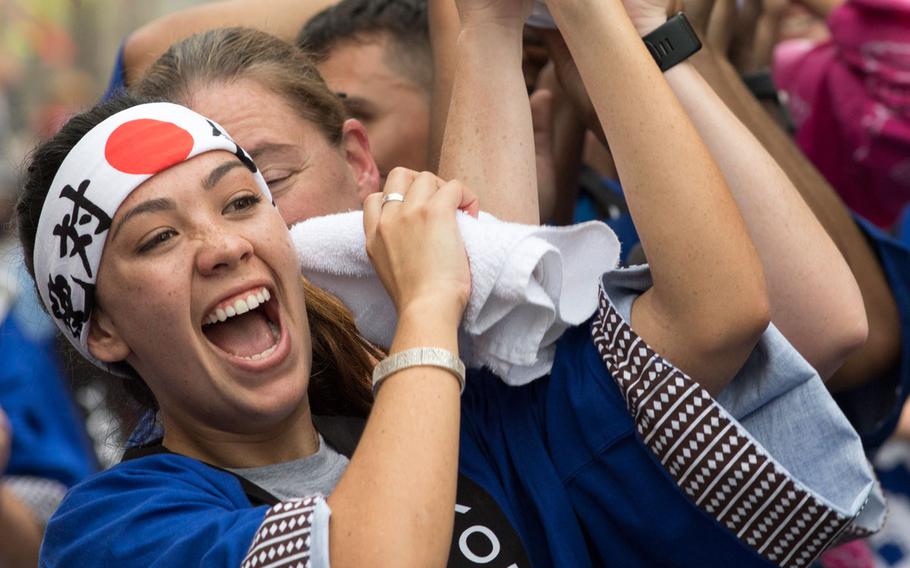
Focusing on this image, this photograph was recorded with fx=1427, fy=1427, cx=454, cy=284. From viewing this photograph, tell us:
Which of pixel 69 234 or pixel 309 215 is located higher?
pixel 69 234

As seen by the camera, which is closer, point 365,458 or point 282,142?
point 365,458

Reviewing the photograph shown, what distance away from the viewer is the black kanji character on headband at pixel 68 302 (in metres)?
1.74

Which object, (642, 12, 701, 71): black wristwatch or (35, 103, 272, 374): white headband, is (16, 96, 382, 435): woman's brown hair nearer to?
(35, 103, 272, 374): white headband

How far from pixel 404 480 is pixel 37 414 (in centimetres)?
187

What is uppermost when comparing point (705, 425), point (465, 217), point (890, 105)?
point (465, 217)

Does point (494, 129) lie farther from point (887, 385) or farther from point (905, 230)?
point (905, 230)

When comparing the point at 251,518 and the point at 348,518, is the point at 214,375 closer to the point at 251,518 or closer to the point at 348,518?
the point at 251,518

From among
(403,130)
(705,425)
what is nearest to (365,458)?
(705,425)

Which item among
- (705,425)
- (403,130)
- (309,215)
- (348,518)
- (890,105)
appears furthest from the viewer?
(890,105)

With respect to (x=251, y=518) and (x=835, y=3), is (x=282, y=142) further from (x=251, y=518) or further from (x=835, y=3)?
(x=835, y=3)

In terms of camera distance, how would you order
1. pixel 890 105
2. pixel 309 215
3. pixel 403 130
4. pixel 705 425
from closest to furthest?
pixel 705 425, pixel 309 215, pixel 403 130, pixel 890 105

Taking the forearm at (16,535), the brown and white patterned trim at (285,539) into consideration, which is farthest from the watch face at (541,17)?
the forearm at (16,535)

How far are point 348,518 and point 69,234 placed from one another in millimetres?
534

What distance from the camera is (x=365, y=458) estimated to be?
1.48 m
